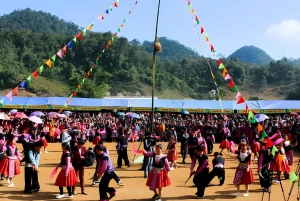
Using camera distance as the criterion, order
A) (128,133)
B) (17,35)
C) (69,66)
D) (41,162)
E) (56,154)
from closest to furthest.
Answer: (41,162) → (56,154) → (128,133) → (69,66) → (17,35)

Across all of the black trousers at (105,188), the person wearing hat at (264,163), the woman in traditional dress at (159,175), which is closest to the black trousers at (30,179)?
the black trousers at (105,188)

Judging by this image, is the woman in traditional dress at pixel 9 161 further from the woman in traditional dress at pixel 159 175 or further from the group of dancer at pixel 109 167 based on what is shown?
the woman in traditional dress at pixel 159 175

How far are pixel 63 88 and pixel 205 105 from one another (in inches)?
2022

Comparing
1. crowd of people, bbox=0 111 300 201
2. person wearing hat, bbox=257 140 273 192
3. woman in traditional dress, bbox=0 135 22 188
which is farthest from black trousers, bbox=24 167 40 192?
person wearing hat, bbox=257 140 273 192

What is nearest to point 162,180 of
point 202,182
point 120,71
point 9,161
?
point 202,182

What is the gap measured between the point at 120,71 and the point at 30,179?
74.5 meters

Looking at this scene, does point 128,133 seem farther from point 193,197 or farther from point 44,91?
point 44,91

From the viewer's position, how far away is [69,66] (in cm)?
8381

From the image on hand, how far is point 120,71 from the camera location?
84625 mm

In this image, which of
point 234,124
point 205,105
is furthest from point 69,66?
point 234,124

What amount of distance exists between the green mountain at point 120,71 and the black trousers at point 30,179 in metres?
63.2

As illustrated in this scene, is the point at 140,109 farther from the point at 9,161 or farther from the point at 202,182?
the point at 202,182

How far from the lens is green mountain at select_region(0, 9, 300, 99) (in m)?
79.0

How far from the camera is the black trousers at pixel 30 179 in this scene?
10.7 m
